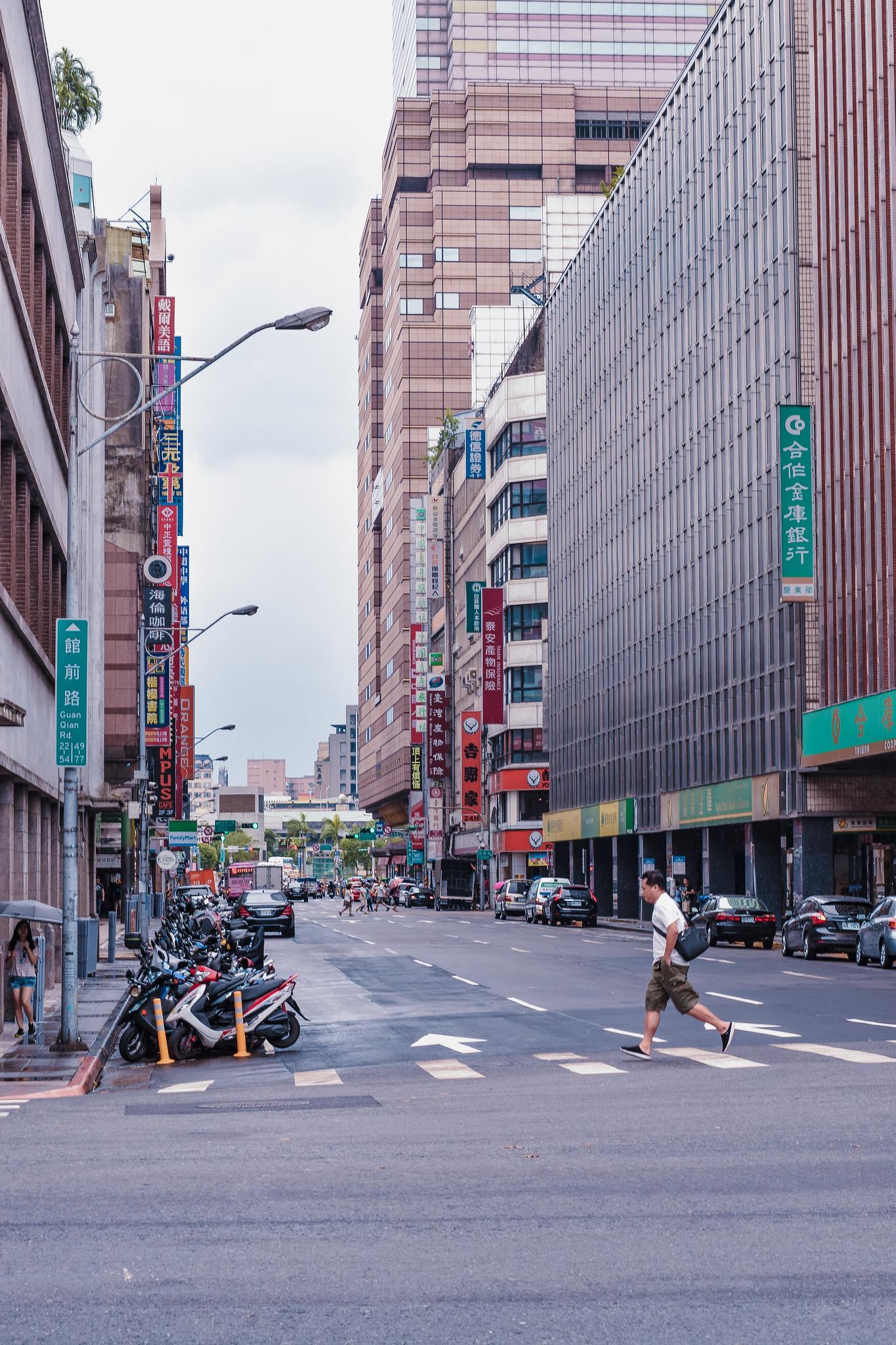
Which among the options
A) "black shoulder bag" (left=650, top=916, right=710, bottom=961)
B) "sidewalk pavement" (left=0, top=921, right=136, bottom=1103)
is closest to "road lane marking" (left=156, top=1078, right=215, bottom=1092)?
"sidewalk pavement" (left=0, top=921, right=136, bottom=1103)

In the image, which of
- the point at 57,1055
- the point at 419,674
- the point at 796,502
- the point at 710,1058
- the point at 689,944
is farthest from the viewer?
the point at 419,674

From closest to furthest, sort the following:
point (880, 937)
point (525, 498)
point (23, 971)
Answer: point (23, 971)
point (880, 937)
point (525, 498)

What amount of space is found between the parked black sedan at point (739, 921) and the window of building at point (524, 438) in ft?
198

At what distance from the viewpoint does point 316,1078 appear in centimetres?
1773

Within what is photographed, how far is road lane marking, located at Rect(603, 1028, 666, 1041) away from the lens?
67.5ft

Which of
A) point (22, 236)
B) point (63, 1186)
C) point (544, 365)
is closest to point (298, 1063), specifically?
point (63, 1186)

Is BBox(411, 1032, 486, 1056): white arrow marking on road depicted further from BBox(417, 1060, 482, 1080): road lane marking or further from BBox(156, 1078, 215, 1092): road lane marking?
BBox(156, 1078, 215, 1092): road lane marking

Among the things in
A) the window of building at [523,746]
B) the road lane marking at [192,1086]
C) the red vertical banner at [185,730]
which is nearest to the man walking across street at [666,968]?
the road lane marking at [192,1086]

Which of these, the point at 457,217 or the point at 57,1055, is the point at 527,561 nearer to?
the point at 457,217

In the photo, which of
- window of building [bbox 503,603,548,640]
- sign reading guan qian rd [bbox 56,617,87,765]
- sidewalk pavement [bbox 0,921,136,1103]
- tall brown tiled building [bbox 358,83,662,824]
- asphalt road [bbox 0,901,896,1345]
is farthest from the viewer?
tall brown tiled building [bbox 358,83,662,824]

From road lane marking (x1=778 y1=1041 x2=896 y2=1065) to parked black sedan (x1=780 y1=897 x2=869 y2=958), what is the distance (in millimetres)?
20082

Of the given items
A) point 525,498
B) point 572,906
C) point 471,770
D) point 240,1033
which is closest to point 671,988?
point 240,1033

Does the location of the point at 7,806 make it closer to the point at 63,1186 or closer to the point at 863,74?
the point at 63,1186

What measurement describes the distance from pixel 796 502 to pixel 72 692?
3485 centimetres
